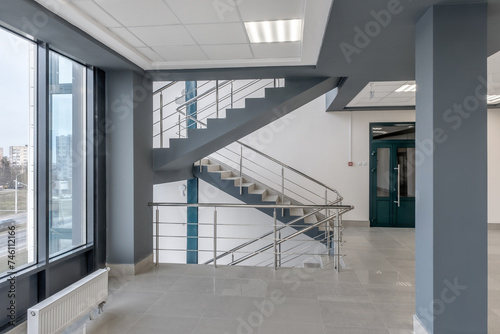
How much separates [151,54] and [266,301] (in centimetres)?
292

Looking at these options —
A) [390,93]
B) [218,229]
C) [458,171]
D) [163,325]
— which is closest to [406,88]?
[390,93]

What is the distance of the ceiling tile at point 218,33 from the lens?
2729 mm

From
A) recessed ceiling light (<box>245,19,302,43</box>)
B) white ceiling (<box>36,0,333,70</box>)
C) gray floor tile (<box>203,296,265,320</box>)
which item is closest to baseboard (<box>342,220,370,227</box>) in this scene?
gray floor tile (<box>203,296,265,320</box>)

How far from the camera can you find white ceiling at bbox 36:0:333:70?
2361 mm

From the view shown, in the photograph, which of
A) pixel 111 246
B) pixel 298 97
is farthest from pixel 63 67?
pixel 298 97

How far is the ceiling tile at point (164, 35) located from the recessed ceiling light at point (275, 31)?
0.62 meters

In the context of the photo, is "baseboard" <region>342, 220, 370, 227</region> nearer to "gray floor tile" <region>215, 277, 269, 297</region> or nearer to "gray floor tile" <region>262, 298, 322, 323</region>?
"gray floor tile" <region>215, 277, 269, 297</region>

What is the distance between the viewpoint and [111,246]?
3.73m

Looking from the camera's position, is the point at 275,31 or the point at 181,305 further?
the point at 181,305

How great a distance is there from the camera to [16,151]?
8.59 feet

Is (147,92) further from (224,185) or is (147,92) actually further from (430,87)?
(430,87)

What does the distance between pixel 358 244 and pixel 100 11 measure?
4939mm

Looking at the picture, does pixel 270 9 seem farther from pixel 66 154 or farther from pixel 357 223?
pixel 357 223

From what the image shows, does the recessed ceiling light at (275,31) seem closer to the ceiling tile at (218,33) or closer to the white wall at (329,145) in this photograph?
the ceiling tile at (218,33)
